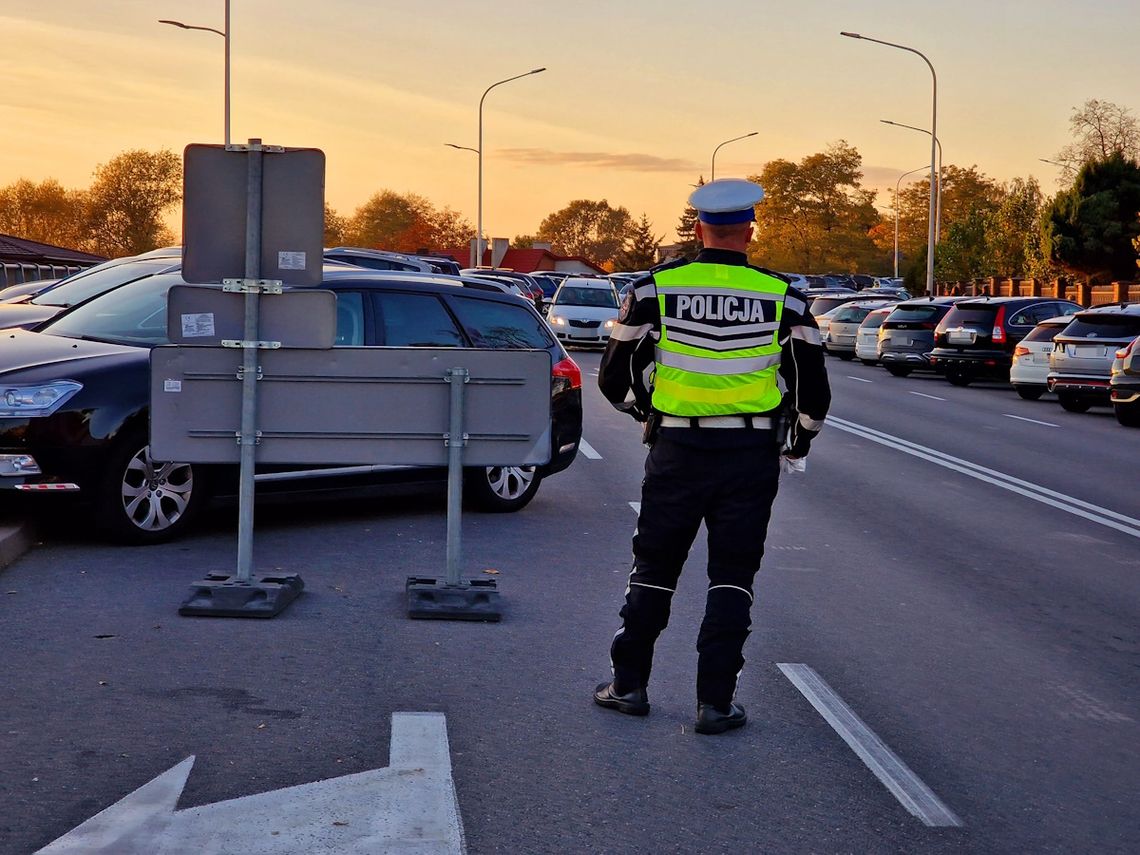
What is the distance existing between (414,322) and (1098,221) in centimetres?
5053

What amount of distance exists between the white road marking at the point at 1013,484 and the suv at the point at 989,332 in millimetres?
11075

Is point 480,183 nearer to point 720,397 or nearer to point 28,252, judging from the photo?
point 28,252

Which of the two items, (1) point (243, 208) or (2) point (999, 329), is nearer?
(1) point (243, 208)

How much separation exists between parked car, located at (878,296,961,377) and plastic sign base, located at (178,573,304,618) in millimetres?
25616

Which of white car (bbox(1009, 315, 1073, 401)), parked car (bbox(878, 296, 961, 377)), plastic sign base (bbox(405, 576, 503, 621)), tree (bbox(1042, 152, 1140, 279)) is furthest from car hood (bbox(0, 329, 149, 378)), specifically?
tree (bbox(1042, 152, 1140, 279))

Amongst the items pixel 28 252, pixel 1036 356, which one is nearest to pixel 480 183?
pixel 28 252

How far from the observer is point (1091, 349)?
2330 cm

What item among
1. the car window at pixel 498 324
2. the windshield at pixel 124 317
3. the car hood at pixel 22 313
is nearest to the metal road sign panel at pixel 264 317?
the windshield at pixel 124 317

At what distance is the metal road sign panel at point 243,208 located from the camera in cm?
752

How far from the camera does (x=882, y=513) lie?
1165 centimetres

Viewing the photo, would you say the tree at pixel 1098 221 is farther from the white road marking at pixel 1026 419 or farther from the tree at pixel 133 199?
the tree at pixel 133 199

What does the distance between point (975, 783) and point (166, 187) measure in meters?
119

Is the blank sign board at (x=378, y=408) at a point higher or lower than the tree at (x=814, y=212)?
lower

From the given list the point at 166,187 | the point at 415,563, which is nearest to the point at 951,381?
the point at 415,563
